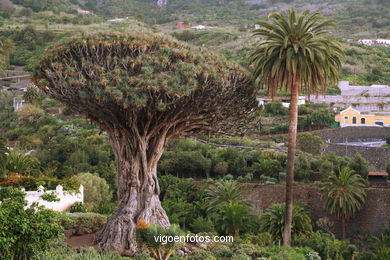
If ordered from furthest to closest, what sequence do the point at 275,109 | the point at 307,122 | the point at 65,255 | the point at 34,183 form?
the point at 275,109 → the point at 307,122 → the point at 34,183 → the point at 65,255

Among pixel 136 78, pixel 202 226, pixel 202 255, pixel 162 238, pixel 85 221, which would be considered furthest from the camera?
pixel 202 226

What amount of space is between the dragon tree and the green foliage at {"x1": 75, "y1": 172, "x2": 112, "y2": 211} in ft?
41.2

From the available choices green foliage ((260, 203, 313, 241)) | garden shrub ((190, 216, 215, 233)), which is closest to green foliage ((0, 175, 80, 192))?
garden shrub ((190, 216, 215, 233))

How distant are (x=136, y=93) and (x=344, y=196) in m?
17.5

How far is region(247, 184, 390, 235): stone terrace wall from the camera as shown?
28.0 meters

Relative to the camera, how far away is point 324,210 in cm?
2980

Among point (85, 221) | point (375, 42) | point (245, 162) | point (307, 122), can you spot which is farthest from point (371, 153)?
point (375, 42)

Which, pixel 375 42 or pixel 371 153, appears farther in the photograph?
pixel 375 42

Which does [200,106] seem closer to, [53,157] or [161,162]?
[161,162]

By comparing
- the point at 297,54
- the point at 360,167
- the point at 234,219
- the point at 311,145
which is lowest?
the point at 234,219

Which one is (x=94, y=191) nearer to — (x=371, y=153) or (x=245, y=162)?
(x=245, y=162)

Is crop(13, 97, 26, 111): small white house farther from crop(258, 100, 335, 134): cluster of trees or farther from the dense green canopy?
the dense green canopy

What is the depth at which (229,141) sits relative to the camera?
45.5 metres

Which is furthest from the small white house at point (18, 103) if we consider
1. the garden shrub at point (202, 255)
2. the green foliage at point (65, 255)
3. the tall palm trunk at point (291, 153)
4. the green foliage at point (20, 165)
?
the garden shrub at point (202, 255)
